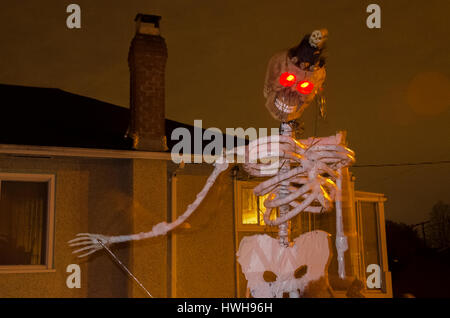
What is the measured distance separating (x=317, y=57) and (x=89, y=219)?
6.36m

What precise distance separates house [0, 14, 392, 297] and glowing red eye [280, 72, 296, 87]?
3.66 m

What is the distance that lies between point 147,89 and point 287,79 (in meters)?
5.89

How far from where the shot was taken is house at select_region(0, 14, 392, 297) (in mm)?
10117

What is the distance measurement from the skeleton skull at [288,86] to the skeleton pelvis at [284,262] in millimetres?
1349

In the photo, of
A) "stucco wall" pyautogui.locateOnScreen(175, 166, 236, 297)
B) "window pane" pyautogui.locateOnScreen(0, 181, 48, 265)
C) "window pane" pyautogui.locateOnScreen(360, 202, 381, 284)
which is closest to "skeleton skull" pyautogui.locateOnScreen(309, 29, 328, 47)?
"stucco wall" pyautogui.locateOnScreen(175, 166, 236, 297)

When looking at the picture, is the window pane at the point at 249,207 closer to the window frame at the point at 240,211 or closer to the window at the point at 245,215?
the window at the point at 245,215

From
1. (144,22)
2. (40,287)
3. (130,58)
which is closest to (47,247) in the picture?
(40,287)

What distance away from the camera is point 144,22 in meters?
11.8

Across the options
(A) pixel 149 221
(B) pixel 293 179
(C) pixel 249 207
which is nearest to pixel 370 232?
(C) pixel 249 207

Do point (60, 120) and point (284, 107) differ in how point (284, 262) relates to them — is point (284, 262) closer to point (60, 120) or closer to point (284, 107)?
point (284, 107)

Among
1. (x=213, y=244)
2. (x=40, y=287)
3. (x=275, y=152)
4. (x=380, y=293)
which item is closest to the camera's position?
(x=275, y=152)

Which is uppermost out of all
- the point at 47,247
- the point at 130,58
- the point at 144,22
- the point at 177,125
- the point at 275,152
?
the point at 144,22

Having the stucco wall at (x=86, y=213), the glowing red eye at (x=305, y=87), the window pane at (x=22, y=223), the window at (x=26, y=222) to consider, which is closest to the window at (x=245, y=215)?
the stucco wall at (x=86, y=213)

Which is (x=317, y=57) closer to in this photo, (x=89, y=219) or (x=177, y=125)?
(x=89, y=219)
